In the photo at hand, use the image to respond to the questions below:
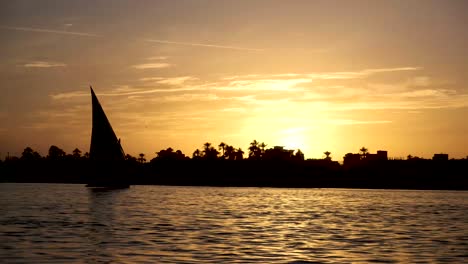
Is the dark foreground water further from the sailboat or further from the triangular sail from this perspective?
the sailboat

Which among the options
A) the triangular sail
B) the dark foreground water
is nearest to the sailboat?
the triangular sail

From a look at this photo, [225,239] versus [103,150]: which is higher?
[103,150]

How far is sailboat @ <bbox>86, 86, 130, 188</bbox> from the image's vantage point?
9375 cm

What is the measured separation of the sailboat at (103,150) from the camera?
9375 cm

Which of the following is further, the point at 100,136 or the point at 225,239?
the point at 100,136

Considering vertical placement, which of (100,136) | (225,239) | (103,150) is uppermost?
(100,136)

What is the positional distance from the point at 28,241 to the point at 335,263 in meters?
14.7

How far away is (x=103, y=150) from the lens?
309ft

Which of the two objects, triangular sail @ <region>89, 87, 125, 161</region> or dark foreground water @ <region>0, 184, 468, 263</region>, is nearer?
dark foreground water @ <region>0, 184, 468, 263</region>

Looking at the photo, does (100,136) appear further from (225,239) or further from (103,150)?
(225,239)

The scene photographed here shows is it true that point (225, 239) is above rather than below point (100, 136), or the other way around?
below

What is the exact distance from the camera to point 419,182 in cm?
19750

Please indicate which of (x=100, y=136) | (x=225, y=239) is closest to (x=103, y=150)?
(x=100, y=136)

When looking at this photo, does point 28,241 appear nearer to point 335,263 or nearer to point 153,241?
point 153,241
